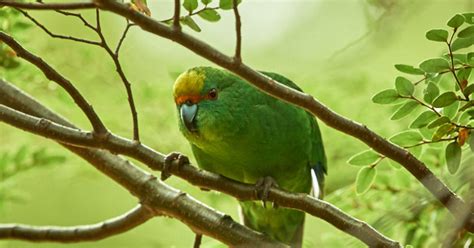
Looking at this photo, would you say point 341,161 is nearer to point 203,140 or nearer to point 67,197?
point 203,140

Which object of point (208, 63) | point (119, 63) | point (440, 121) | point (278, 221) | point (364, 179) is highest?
point (208, 63)

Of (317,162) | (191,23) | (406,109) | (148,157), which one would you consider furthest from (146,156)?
(317,162)

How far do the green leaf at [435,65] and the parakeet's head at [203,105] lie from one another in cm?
116

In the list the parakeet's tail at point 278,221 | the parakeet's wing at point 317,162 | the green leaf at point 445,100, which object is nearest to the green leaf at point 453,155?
the green leaf at point 445,100

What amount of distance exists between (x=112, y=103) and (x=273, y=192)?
1.65 meters

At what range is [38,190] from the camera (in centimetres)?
564

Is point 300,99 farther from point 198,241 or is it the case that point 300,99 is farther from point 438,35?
point 198,241

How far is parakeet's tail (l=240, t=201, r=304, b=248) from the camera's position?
3072mm

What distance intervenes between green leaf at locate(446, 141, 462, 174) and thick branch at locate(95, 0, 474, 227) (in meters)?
0.05

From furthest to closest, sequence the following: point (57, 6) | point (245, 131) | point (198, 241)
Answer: point (245, 131) → point (198, 241) → point (57, 6)

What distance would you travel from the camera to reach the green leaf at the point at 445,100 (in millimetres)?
1647

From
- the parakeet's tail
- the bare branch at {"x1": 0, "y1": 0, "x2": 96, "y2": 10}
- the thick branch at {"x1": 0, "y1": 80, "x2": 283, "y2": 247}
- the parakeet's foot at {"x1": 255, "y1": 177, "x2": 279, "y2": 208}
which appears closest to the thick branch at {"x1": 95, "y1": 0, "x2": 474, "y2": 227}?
the bare branch at {"x1": 0, "y1": 0, "x2": 96, "y2": 10}

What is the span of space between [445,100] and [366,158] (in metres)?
0.33

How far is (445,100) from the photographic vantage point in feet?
5.42
